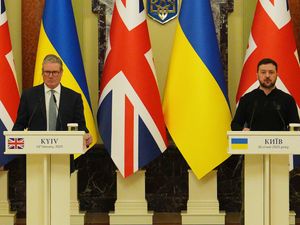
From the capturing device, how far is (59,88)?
411 centimetres

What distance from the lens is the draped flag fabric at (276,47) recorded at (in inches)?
209

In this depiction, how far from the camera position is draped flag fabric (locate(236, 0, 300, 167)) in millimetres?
5320

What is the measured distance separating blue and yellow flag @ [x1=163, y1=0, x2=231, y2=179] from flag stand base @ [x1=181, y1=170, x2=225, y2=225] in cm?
20

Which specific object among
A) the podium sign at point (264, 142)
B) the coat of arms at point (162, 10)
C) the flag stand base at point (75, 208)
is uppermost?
the coat of arms at point (162, 10)

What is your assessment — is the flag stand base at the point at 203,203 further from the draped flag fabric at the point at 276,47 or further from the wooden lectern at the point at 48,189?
the wooden lectern at the point at 48,189

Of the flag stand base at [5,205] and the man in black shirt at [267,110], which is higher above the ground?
the man in black shirt at [267,110]

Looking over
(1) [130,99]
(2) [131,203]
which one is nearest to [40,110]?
(1) [130,99]

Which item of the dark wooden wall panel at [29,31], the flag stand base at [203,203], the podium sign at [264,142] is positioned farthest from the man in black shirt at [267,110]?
the dark wooden wall panel at [29,31]

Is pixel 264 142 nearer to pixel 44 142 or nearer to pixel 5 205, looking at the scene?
pixel 44 142

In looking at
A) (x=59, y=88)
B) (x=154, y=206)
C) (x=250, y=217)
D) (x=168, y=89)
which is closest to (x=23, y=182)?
(x=154, y=206)

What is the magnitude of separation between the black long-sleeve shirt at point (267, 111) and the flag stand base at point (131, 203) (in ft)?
5.41

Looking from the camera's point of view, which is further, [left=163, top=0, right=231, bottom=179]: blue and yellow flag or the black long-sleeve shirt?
[left=163, top=0, right=231, bottom=179]: blue and yellow flag

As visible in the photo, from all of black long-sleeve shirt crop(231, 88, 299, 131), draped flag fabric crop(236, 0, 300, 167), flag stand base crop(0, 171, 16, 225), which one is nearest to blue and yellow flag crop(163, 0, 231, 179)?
draped flag fabric crop(236, 0, 300, 167)

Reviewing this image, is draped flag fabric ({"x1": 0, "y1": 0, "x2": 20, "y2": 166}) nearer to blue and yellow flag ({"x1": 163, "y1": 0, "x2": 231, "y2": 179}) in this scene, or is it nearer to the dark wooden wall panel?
the dark wooden wall panel
